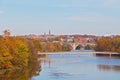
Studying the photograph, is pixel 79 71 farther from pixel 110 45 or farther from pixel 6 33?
pixel 110 45

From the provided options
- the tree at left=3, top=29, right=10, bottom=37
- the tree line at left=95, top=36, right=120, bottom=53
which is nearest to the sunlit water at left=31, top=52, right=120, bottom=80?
the tree at left=3, top=29, right=10, bottom=37

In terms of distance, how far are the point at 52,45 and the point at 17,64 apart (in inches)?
2477

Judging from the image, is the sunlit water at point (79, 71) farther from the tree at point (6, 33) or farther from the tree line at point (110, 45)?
the tree line at point (110, 45)

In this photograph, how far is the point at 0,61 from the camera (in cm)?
4116

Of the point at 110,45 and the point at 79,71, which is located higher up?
the point at 110,45

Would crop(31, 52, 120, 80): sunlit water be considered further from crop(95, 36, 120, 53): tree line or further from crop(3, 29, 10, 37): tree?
crop(95, 36, 120, 53): tree line

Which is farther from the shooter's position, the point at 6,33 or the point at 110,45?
the point at 110,45

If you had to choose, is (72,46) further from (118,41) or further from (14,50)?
(14,50)

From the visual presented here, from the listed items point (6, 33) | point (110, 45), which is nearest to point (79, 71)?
point (6, 33)

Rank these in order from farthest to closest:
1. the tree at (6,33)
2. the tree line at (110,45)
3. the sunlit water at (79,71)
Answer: the tree line at (110,45) < the tree at (6,33) < the sunlit water at (79,71)

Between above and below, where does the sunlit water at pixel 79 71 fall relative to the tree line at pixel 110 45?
below

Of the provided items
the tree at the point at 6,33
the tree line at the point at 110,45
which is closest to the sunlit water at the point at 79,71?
the tree at the point at 6,33

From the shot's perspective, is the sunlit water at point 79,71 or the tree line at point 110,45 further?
the tree line at point 110,45

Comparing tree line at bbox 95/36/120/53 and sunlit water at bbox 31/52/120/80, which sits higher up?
tree line at bbox 95/36/120/53
